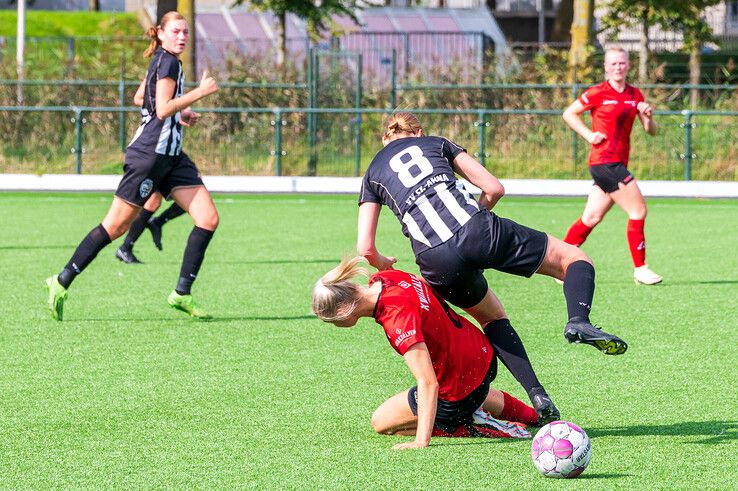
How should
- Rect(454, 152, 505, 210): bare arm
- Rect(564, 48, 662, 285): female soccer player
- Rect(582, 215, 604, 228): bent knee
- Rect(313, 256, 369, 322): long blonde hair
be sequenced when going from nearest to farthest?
Rect(313, 256, 369, 322): long blonde hair
Rect(454, 152, 505, 210): bare arm
Rect(564, 48, 662, 285): female soccer player
Rect(582, 215, 604, 228): bent knee

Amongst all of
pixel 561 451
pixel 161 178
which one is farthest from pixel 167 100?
pixel 561 451

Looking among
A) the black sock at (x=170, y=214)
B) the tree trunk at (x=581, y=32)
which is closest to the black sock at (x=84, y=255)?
the black sock at (x=170, y=214)

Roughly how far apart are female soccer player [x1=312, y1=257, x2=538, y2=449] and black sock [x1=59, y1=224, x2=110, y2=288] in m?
3.57

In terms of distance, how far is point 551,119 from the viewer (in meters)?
23.8

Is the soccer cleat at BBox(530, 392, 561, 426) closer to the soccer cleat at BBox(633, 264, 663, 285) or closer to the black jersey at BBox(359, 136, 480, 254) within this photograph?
the black jersey at BBox(359, 136, 480, 254)

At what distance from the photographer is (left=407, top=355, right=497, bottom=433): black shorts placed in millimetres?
5465

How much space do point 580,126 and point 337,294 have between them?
5431 mm

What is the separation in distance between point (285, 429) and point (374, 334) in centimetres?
264

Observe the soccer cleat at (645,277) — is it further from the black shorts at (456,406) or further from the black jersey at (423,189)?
the black shorts at (456,406)

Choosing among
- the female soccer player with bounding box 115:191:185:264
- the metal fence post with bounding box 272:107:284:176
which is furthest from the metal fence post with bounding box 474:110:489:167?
the female soccer player with bounding box 115:191:185:264

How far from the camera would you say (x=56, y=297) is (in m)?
8.49

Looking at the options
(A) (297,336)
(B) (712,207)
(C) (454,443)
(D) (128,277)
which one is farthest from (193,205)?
(B) (712,207)

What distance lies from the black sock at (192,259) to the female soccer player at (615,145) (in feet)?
10.5

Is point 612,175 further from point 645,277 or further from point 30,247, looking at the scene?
point 30,247
